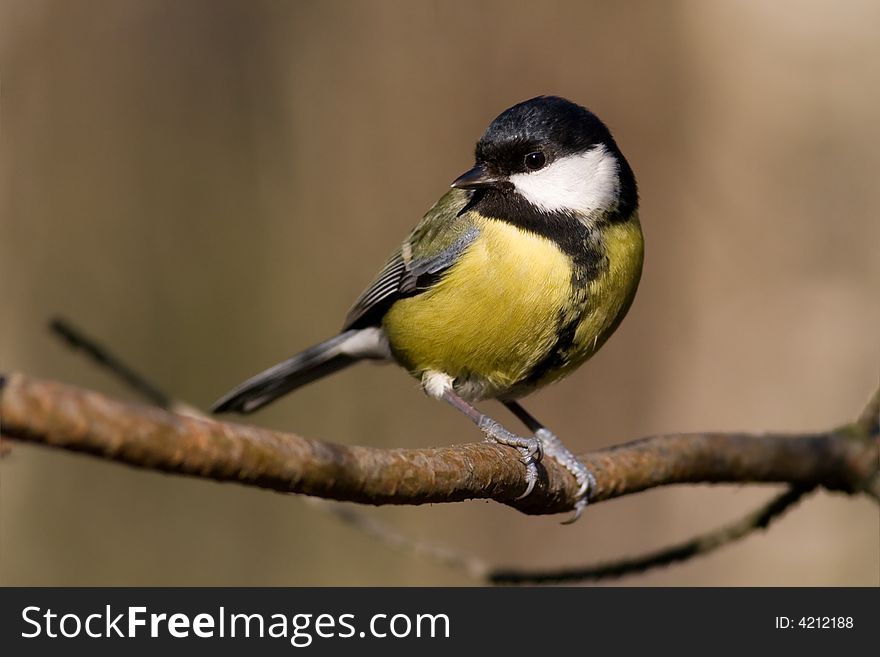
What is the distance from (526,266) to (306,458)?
5.59 feet

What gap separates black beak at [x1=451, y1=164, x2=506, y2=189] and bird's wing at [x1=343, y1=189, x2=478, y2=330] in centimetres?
16

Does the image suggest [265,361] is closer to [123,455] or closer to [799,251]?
[799,251]

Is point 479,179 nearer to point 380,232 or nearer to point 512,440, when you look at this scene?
point 512,440

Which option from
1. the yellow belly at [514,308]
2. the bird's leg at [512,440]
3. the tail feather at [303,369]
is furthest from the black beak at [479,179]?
the tail feather at [303,369]

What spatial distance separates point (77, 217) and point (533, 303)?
300cm

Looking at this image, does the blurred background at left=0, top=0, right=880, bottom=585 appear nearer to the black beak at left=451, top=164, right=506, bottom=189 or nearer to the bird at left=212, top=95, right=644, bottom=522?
the bird at left=212, top=95, right=644, bottom=522

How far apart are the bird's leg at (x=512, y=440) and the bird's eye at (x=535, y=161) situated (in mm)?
810

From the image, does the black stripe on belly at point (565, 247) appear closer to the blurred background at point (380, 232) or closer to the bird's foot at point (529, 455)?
the bird's foot at point (529, 455)

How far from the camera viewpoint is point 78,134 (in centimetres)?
503

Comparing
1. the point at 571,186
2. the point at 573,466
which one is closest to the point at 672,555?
the point at 573,466

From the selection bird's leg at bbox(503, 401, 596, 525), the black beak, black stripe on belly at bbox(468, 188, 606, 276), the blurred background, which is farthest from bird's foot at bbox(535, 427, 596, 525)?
the blurred background

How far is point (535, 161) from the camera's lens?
10.3ft

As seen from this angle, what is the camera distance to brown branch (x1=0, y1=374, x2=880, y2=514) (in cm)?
115

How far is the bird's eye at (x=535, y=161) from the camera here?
10.3 ft
